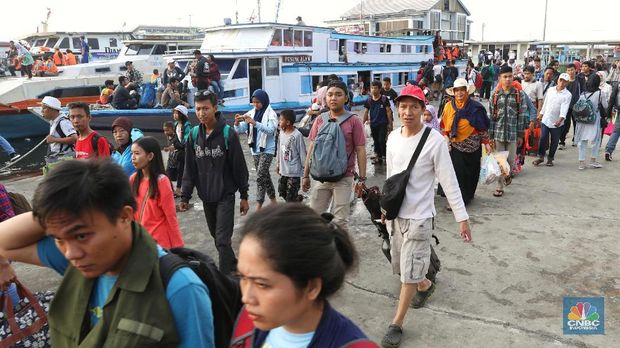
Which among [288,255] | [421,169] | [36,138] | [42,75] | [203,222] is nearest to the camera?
[288,255]

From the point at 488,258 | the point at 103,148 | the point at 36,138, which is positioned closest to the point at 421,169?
the point at 488,258

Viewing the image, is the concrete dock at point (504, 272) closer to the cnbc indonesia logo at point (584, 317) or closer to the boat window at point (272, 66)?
the cnbc indonesia logo at point (584, 317)

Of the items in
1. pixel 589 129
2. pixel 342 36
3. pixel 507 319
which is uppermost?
pixel 342 36

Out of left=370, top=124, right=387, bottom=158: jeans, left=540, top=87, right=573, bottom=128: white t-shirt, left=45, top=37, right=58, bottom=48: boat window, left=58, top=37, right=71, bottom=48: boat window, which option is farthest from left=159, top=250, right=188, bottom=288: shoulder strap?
left=45, top=37, right=58, bottom=48: boat window

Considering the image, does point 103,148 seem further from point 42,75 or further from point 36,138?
point 42,75

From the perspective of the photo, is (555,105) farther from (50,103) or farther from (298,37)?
(298,37)

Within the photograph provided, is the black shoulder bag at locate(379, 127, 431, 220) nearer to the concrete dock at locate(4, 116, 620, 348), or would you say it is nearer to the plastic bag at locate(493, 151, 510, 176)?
the concrete dock at locate(4, 116, 620, 348)

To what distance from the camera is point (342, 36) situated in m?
16.5

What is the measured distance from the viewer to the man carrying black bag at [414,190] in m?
3.11

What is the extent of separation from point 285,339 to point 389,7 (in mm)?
30700

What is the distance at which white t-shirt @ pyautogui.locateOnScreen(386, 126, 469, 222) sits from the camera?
10.1ft

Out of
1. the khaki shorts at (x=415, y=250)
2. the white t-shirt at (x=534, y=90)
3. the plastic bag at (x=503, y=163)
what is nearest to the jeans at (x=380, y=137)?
the plastic bag at (x=503, y=163)

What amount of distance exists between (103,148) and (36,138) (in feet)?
45.2

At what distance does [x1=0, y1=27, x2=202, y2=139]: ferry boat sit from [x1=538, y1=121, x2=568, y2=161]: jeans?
1489cm
